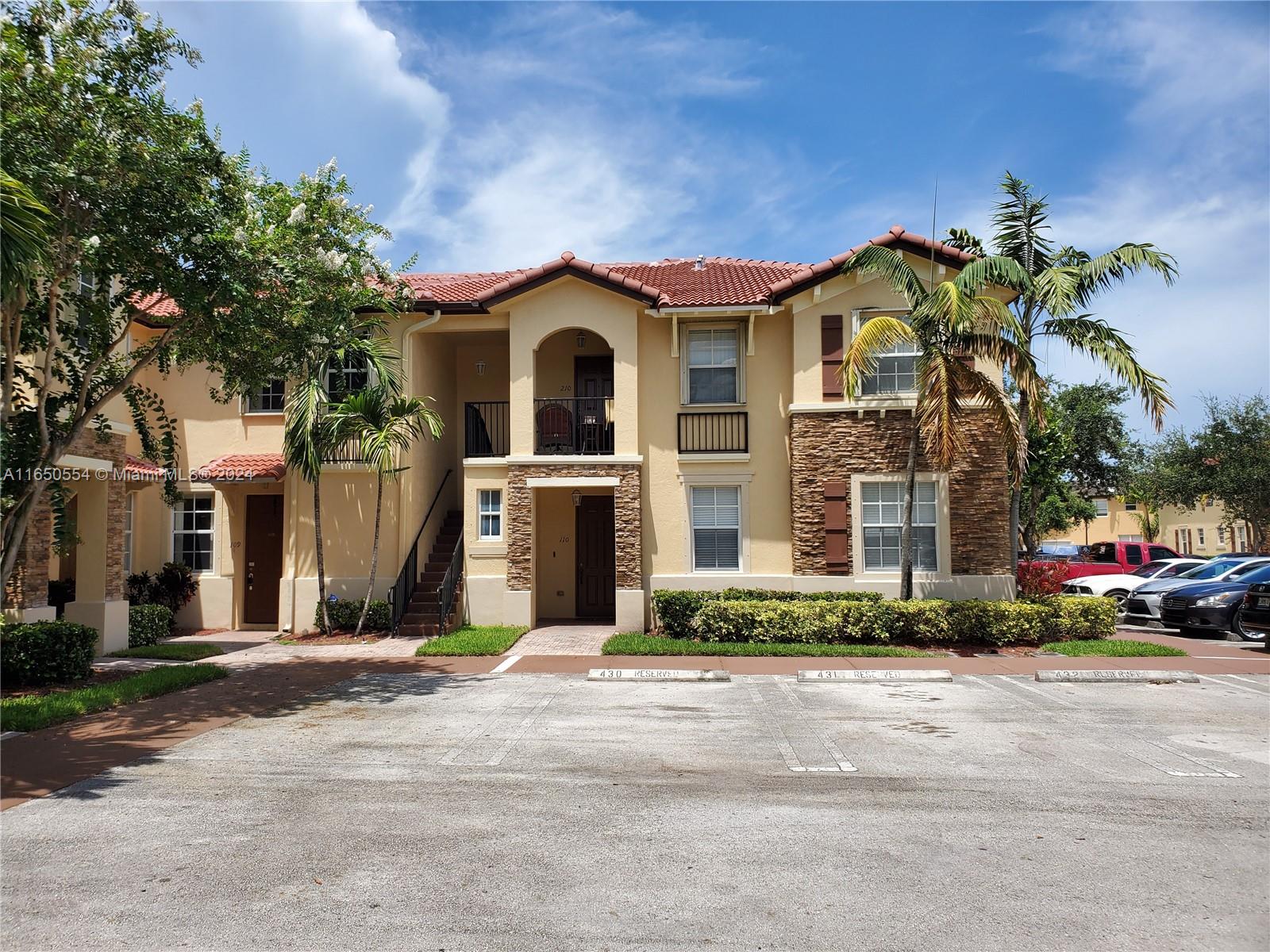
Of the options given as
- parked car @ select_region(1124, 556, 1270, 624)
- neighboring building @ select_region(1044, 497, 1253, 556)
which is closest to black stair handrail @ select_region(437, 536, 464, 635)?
parked car @ select_region(1124, 556, 1270, 624)

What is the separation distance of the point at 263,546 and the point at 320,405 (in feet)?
14.8

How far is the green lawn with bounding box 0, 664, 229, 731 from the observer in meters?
8.58

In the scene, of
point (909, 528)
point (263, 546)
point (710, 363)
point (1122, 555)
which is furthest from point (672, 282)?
point (1122, 555)

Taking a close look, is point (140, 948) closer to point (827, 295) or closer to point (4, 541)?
point (4, 541)

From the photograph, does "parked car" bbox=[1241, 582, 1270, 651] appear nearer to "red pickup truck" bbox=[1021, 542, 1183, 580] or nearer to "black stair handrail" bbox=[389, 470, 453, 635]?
"red pickup truck" bbox=[1021, 542, 1183, 580]

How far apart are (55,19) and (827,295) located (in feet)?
40.4

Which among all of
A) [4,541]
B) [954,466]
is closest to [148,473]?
[4,541]

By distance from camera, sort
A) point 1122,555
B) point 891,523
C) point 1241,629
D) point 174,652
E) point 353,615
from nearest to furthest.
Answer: point 174,652, point 1241,629, point 353,615, point 891,523, point 1122,555

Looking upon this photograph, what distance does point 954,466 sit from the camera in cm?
1569

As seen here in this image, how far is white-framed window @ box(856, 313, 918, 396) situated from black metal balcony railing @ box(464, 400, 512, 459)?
23.4ft

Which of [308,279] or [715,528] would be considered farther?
[715,528]

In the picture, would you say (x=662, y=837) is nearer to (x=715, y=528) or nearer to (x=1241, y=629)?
(x=715, y=528)

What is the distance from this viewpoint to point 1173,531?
52125mm

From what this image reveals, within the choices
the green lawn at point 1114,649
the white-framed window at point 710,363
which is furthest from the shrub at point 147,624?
the green lawn at point 1114,649
